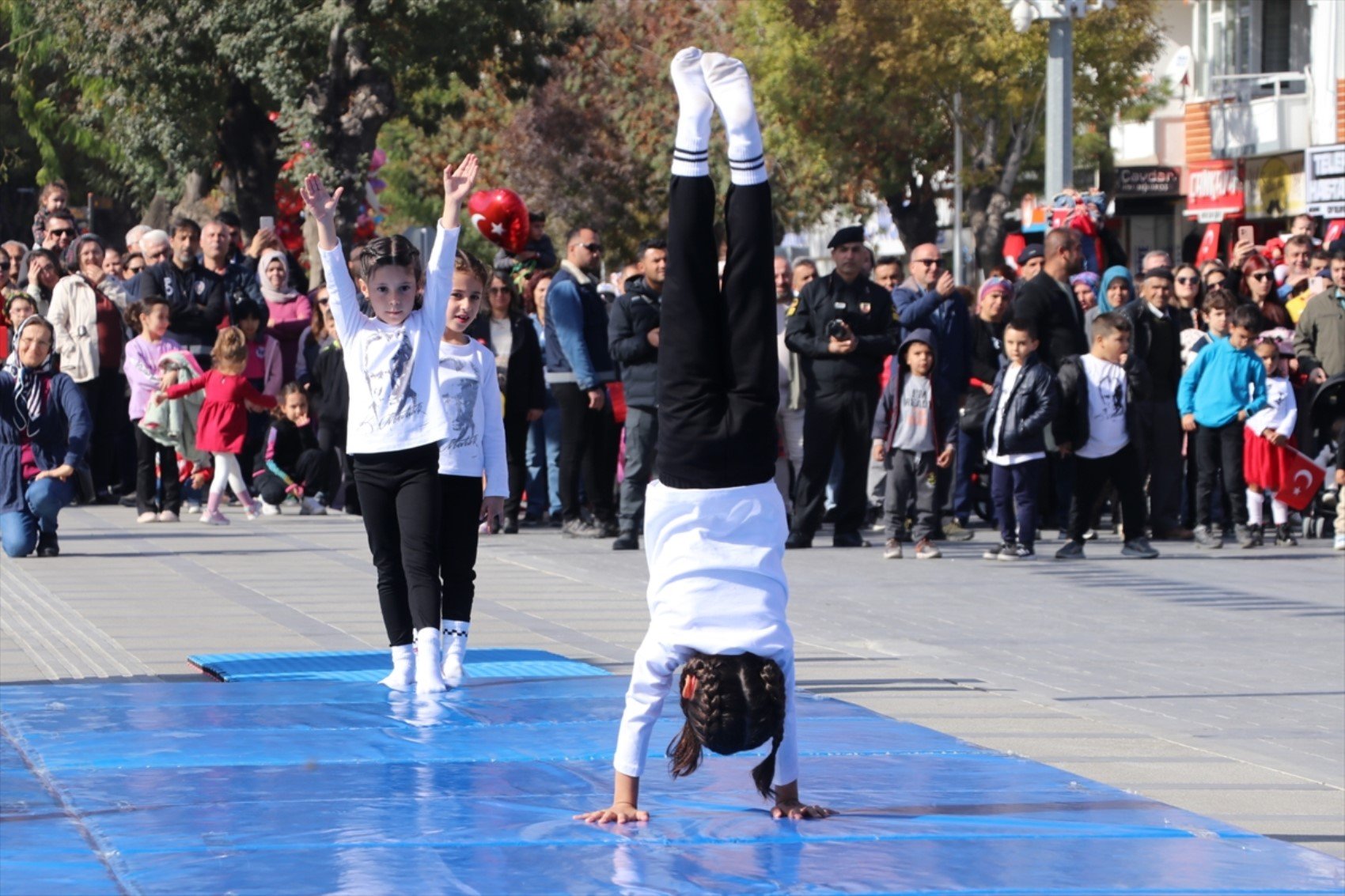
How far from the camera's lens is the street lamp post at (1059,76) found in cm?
1962

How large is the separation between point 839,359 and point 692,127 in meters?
8.50

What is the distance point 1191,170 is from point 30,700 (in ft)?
135

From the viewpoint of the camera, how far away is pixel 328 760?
6.69 meters

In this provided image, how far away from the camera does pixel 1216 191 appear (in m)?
44.7

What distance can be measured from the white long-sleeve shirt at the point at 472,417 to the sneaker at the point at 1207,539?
797 centimetres

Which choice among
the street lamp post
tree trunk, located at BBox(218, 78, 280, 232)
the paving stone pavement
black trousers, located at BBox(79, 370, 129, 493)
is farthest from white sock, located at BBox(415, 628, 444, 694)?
Result: tree trunk, located at BBox(218, 78, 280, 232)

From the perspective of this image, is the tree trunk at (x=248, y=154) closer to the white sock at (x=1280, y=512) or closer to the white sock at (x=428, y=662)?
the white sock at (x=1280, y=512)

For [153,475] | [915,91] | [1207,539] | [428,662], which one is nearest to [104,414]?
[153,475]

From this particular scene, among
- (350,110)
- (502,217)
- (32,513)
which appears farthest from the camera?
(350,110)

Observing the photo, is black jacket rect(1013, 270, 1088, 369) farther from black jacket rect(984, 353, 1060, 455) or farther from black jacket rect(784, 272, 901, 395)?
black jacket rect(984, 353, 1060, 455)

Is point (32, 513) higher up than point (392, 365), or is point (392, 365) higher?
point (392, 365)

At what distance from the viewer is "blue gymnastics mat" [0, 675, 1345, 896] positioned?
17.0 ft

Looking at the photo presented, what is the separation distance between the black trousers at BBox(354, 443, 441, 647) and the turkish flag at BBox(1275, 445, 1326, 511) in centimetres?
887

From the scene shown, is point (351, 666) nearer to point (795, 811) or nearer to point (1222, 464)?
point (795, 811)
